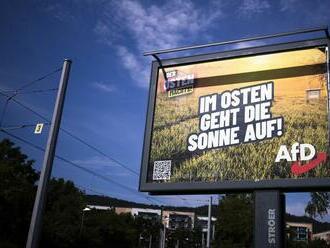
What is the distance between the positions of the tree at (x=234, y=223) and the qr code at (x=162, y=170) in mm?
32537

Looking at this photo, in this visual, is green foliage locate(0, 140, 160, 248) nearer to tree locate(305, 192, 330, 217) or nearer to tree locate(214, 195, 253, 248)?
tree locate(214, 195, 253, 248)

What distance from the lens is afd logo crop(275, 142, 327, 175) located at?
34.8ft

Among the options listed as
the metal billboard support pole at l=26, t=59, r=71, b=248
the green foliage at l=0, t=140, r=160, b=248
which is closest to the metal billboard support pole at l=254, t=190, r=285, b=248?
the metal billboard support pole at l=26, t=59, r=71, b=248

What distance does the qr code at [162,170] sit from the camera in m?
12.2

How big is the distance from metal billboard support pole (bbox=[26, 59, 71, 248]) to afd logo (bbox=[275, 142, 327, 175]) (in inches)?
243

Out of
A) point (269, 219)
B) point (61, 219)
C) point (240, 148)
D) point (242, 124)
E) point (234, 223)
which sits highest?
point (234, 223)

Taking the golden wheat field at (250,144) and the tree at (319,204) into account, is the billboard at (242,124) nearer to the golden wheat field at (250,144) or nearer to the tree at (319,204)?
the golden wheat field at (250,144)

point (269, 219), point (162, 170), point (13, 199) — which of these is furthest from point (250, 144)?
point (13, 199)

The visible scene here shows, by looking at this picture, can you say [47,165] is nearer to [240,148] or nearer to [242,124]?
[240,148]

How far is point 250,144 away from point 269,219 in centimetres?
194

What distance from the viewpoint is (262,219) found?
10461mm

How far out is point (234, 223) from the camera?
4550cm

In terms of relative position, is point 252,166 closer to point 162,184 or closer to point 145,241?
point 162,184

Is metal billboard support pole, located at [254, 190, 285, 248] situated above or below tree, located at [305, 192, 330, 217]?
below
